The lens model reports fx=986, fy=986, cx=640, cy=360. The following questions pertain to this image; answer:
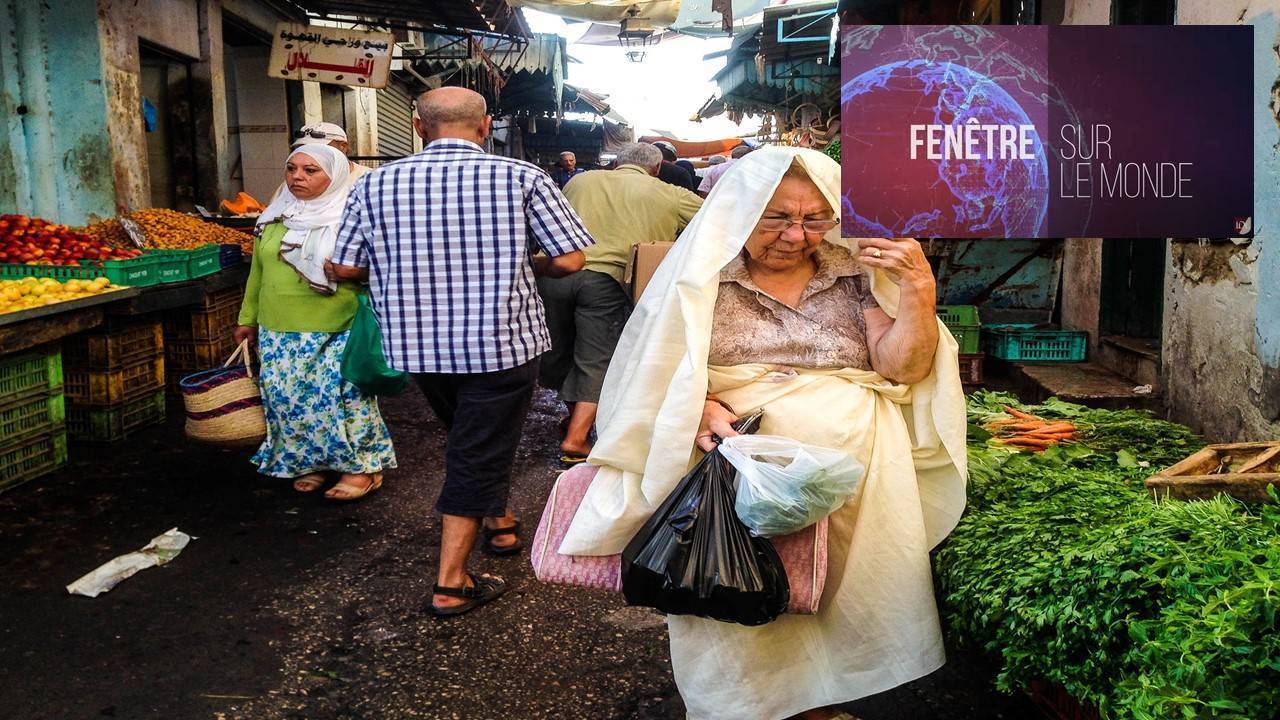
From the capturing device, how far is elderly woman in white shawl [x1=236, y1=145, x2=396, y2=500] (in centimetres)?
500

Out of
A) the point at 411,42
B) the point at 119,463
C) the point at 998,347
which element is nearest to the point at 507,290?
the point at 119,463

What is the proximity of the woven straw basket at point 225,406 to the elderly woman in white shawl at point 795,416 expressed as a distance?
331 centimetres

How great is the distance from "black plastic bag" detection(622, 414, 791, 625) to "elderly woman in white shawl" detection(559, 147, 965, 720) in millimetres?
144

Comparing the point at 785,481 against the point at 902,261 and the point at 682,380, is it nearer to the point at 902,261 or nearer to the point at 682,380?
the point at 682,380

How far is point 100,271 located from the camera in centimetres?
611

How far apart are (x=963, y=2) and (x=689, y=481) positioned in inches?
342

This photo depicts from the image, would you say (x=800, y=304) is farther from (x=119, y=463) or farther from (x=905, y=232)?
(x=119, y=463)

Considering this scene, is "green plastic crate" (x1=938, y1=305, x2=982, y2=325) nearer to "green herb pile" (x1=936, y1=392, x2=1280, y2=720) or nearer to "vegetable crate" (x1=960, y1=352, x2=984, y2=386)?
"vegetable crate" (x1=960, y1=352, x2=984, y2=386)

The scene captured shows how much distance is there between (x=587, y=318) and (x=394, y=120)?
12.4 meters

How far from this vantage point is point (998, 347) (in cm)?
757

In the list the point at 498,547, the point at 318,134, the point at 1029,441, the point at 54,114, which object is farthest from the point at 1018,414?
the point at 54,114

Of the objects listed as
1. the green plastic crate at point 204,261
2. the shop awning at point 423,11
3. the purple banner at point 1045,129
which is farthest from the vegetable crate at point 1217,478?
the shop awning at point 423,11

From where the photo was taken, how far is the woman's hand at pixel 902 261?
2604mm

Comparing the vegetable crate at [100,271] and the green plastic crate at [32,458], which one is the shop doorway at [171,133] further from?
the green plastic crate at [32,458]
